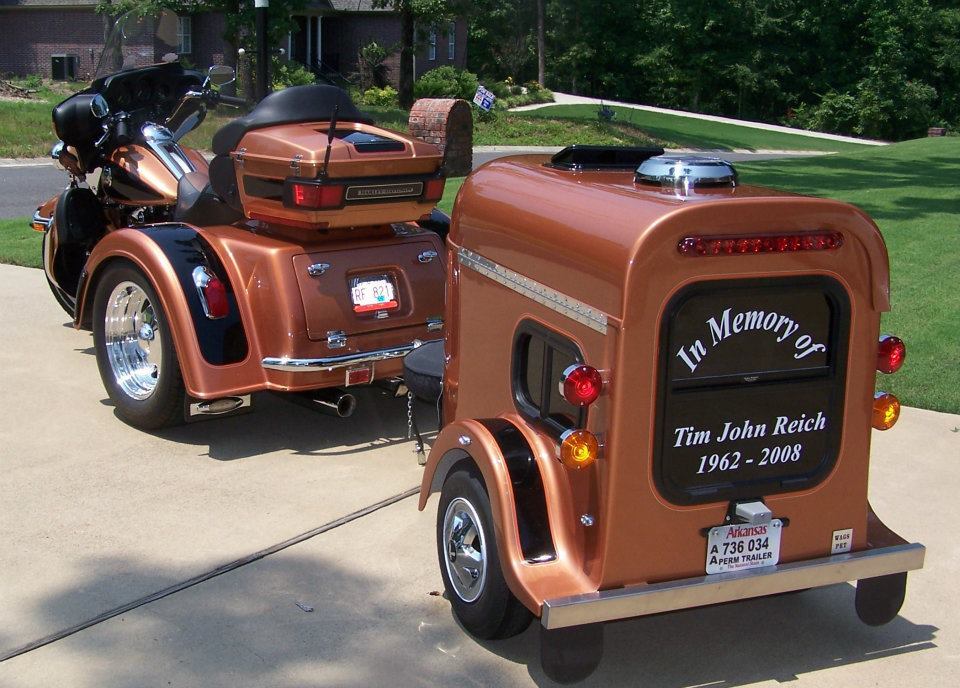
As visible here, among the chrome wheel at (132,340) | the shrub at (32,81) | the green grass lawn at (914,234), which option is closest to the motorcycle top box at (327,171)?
the chrome wheel at (132,340)

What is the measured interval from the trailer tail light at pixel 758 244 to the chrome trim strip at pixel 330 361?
2.42 m

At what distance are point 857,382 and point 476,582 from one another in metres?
1.34

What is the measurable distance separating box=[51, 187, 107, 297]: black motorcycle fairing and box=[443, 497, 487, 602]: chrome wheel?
3745mm

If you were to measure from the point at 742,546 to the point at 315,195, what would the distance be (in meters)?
2.68

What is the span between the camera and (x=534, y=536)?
3318mm

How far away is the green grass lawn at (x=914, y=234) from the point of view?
661 cm

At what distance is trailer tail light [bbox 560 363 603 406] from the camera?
9.99ft

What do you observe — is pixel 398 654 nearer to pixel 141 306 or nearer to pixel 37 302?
pixel 141 306

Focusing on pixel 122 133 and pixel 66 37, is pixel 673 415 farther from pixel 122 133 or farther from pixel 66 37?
pixel 66 37

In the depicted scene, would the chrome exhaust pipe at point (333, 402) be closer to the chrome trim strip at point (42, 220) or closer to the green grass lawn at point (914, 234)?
the chrome trim strip at point (42, 220)

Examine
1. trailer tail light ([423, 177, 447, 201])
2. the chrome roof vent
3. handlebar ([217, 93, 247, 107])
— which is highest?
handlebar ([217, 93, 247, 107])

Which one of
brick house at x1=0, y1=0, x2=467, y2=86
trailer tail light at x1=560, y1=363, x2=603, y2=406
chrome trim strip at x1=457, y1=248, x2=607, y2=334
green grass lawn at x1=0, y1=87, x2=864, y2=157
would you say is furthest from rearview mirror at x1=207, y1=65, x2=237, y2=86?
brick house at x1=0, y1=0, x2=467, y2=86

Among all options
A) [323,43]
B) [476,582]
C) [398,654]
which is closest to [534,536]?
[476,582]

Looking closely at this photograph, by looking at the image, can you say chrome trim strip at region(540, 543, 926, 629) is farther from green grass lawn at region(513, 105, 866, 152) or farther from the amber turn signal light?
green grass lawn at region(513, 105, 866, 152)
